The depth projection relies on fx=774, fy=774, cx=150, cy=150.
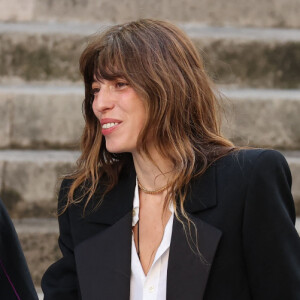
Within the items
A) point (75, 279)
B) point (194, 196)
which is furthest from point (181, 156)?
point (75, 279)

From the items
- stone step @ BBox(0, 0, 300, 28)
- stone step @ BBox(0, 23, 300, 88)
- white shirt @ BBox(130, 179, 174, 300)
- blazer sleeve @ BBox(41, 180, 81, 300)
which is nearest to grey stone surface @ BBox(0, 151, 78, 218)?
stone step @ BBox(0, 23, 300, 88)

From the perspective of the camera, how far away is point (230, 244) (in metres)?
2.86

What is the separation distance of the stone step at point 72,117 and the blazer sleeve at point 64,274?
1.70 m

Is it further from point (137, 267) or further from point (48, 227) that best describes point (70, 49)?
point (137, 267)

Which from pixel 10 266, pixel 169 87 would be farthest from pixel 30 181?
pixel 169 87

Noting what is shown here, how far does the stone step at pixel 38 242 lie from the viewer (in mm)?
4949

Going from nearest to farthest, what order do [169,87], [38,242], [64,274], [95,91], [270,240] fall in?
[270,240] → [169,87] → [95,91] → [64,274] → [38,242]

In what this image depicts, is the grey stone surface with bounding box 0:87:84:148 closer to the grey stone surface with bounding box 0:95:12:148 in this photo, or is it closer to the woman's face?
the grey stone surface with bounding box 0:95:12:148

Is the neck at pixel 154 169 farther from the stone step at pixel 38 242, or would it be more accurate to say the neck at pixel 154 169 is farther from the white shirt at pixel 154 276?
the stone step at pixel 38 242

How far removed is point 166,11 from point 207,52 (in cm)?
38

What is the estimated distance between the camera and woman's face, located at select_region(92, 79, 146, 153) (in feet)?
9.82

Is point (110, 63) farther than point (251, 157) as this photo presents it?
Yes

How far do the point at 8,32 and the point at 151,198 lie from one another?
2.31 m

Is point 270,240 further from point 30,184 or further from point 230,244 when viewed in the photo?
point 30,184
